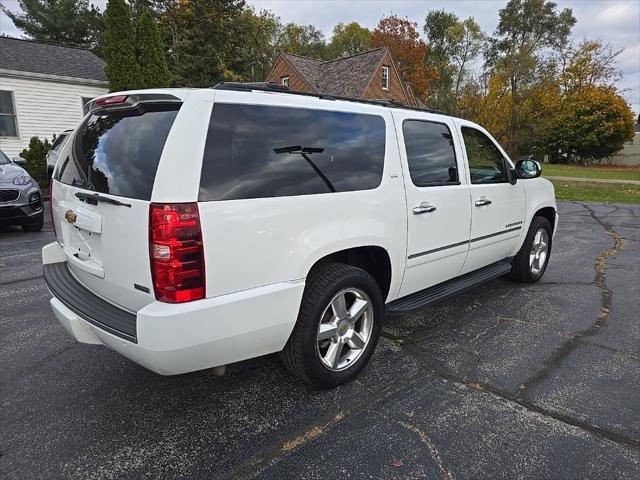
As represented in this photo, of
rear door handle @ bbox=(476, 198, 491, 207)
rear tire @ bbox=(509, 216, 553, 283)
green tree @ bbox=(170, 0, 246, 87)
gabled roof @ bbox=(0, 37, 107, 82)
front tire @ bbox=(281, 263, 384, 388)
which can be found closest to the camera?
front tire @ bbox=(281, 263, 384, 388)

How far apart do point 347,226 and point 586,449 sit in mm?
1790

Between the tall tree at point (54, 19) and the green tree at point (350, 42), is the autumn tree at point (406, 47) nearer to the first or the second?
the green tree at point (350, 42)

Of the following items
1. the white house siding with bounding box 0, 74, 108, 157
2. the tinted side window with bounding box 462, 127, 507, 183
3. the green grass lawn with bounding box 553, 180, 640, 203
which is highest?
the white house siding with bounding box 0, 74, 108, 157

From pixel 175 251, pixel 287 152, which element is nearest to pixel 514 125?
pixel 287 152

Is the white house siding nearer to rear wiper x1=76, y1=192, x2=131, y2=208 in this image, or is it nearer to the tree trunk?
rear wiper x1=76, y1=192, x2=131, y2=208

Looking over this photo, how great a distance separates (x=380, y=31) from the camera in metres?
45.7

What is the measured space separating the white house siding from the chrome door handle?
1660cm

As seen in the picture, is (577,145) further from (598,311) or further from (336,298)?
(336,298)

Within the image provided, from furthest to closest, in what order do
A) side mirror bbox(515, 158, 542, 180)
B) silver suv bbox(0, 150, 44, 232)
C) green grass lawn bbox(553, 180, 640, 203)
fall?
green grass lawn bbox(553, 180, 640, 203), silver suv bbox(0, 150, 44, 232), side mirror bbox(515, 158, 542, 180)

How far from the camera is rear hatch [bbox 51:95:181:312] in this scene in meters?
2.22

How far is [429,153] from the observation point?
11.6 ft

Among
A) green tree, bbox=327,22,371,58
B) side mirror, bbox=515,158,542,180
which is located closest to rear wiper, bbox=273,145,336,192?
side mirror, bbox=515,158,542,180

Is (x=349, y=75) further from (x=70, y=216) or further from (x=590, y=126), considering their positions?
(x=70, y=216)

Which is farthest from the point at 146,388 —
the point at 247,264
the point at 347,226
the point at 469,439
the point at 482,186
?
the point at 482,186
